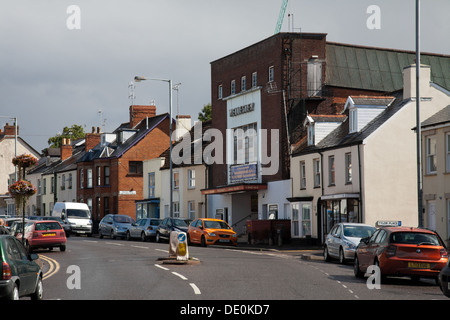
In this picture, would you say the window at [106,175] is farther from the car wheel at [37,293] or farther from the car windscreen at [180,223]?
the car wheel at [37,293]

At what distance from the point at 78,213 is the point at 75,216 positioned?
1.29ft

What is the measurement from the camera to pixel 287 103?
47.1 metres

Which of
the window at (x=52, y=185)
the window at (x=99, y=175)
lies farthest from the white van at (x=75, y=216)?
the window at (x=52, y=185)

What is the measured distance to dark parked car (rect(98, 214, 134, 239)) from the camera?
51.9 metres

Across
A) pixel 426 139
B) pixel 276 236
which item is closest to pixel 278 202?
pixel 276 236

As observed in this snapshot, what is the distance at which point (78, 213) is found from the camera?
193 ft

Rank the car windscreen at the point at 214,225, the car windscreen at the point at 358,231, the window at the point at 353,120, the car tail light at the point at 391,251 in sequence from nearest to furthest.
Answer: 1. the car tail light at the point at 391,251
2. the car windscreen at the point at 358,231
3. the window at the point at 353,120
4. the car windscreen at the point at 214,225

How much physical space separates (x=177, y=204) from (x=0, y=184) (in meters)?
48.8

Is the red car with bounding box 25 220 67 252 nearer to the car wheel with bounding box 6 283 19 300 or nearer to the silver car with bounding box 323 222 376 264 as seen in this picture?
the silver car with bounding box 323 222 376 264

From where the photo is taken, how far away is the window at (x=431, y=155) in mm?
33844

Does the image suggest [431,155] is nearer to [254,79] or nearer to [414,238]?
[414,238]

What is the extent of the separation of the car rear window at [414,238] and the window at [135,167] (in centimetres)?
5179

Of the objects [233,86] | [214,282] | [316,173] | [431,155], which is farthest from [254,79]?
[214,282]

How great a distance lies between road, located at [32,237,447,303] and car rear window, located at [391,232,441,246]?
1118 mm
